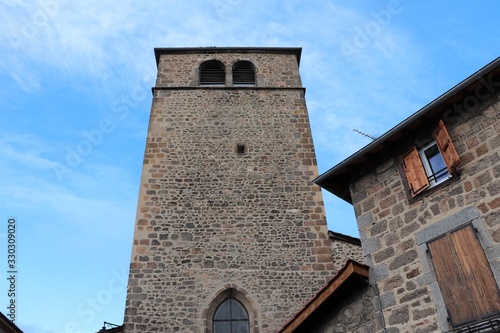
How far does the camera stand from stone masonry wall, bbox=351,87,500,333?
474cm

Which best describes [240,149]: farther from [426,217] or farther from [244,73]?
[426,217]

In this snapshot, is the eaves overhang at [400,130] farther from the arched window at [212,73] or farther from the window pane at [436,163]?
the arched window at [212,73]

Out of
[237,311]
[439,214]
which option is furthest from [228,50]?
[439,214]

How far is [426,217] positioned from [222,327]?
213 inches

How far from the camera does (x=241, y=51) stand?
48.8ft

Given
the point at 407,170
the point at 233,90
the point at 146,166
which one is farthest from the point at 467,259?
the point at 233,90

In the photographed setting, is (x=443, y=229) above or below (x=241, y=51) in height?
below

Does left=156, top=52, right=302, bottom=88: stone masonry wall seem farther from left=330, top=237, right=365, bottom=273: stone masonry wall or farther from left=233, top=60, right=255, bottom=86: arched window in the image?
left=330, top=237, right=365, bottom=273: stone masonry wall

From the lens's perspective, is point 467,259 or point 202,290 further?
point 202,290

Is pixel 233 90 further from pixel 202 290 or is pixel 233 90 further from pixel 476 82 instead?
pixel 476 82

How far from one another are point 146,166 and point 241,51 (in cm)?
596

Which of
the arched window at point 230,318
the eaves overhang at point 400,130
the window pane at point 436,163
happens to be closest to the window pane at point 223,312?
the arched window at point 230,318

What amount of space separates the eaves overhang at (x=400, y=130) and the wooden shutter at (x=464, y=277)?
156 centimetres

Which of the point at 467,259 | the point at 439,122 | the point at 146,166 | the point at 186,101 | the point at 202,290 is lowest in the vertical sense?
the point at 467,259
